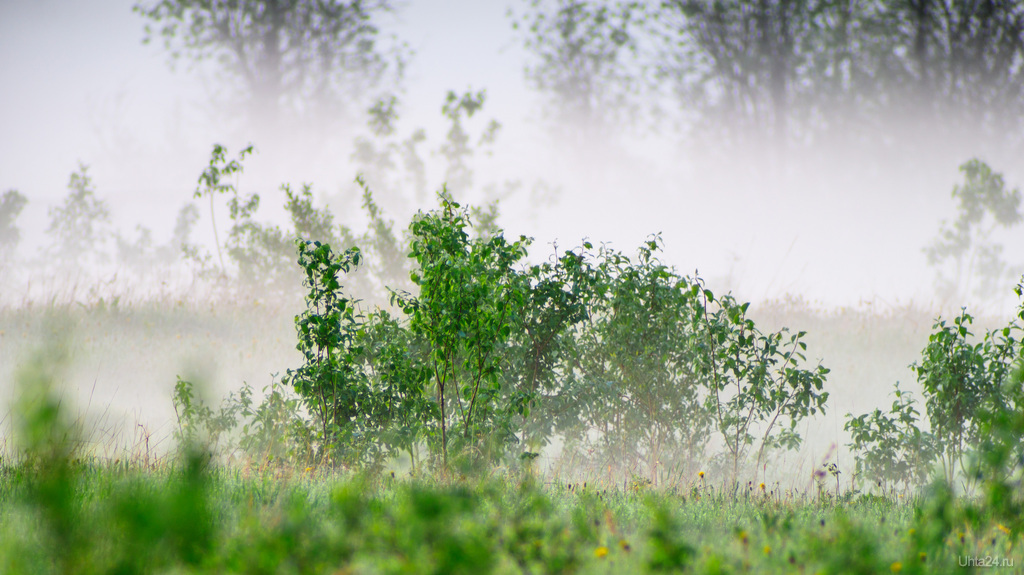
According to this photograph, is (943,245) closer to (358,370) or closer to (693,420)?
(693,420)

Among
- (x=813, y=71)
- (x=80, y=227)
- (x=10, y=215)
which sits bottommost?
(x=10, y=215)

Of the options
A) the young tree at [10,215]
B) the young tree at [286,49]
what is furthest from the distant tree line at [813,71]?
the young tree at [10,215]

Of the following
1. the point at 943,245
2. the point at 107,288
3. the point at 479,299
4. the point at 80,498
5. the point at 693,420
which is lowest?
the point at 80,498

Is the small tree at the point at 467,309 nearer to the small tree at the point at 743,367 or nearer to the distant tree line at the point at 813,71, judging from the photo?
the small tree at the point at 743,367

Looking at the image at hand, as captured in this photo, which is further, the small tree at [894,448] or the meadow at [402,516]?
the small tree at [894,448]

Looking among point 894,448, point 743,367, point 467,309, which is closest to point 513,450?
point 467,309

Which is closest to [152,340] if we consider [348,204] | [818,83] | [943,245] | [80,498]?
[80,498]

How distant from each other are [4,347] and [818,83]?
23.9 metres

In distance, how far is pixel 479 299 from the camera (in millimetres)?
4430

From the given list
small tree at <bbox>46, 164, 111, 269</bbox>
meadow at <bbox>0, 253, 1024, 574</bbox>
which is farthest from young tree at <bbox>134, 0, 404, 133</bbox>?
meadow at <bbox>0, 253, 1024, 574</bbox>

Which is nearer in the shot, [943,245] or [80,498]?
[80,498]

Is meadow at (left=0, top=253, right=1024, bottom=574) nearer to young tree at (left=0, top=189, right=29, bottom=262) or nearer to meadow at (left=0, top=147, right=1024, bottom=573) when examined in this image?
meadow at (left=0, top=147, right=1024, bottom=573)

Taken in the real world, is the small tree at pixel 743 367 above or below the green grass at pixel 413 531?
above

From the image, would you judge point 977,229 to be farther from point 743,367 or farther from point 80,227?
point 80,227
